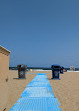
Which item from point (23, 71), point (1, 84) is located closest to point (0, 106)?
point (1, 84)

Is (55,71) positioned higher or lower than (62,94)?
higher

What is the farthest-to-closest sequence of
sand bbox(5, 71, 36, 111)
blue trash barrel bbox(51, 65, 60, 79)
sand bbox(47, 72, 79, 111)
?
blue trash barrel bbox(51, 65, 60, 79)
sand bbox(5, 71, 36, 111)
sand bbox(47, 72, 79, 111)

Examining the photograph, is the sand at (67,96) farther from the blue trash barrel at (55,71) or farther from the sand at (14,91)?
the blue trash barrel at (55,71)

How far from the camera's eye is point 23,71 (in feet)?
47.2

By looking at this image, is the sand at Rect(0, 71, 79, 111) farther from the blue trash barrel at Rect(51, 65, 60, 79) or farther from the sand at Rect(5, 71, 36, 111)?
the blue trash barrel at Rect(51, 65, 60, 79)

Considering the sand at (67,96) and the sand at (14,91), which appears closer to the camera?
the sand at (67,96)

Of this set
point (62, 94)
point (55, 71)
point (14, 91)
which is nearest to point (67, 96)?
point (62, 94)

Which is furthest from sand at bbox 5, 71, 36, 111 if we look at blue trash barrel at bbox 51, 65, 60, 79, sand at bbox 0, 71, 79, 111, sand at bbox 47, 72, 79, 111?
blue trash barrel at bbox 51, 65, 60, 79

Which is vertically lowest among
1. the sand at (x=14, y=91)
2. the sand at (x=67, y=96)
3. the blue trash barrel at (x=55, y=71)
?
the sand at (x=67, y=96)

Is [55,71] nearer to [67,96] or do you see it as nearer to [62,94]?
[62,94]

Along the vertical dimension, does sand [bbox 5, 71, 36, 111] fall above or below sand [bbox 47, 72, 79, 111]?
above

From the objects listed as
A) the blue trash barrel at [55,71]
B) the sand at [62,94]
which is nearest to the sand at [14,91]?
the sand at [62,94]

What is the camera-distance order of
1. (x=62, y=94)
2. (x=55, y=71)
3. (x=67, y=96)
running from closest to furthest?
(x=67, y=96), (x=62, y=94), (x=55, y=71)

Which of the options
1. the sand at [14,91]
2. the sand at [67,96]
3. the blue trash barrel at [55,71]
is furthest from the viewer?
the blue trash barrel at [55,71]
